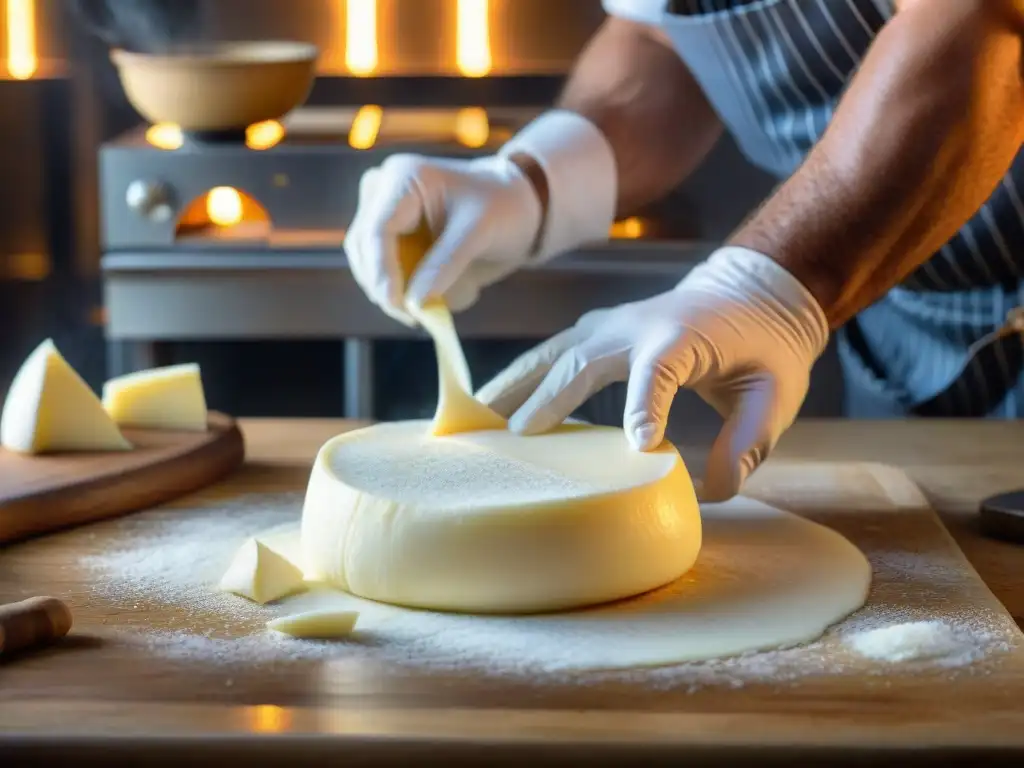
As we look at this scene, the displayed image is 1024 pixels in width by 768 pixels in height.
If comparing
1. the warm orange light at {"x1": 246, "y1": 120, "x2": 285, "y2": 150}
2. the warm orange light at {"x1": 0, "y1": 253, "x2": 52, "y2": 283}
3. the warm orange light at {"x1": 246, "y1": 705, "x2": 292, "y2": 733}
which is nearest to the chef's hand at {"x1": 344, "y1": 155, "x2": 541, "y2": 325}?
the warm orange light at {"x1": 246, "y1": 705, "x2": 292, "y2": 733}

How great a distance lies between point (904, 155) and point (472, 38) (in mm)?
1695

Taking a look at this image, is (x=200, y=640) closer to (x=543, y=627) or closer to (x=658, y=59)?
(x=543, y=627)

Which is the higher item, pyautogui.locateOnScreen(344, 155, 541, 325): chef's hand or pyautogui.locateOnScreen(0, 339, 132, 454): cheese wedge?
pyautogui.locateOnScreen(344, 155, 541, 325): chef's hand

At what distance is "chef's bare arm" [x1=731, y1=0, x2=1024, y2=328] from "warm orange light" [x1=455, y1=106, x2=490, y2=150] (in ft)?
3.46

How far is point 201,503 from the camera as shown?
1542 mm

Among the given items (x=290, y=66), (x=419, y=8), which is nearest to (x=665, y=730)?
(x=290, y=66)

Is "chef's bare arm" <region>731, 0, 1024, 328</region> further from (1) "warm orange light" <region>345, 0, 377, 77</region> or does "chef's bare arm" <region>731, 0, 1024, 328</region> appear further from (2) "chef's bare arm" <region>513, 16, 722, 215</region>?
(1) "warm orange light" <region>345, 0, 377, 77</region>

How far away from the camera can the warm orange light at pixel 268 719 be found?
979 millimetres

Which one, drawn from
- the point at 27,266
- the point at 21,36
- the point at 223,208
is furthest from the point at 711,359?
the point at 21,36

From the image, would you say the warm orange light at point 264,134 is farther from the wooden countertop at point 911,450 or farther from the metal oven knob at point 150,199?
the wooden countertop at point 911,450

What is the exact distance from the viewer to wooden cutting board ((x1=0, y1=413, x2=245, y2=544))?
1.41m

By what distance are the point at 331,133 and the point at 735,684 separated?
1.75m

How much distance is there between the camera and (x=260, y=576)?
1.25 meters

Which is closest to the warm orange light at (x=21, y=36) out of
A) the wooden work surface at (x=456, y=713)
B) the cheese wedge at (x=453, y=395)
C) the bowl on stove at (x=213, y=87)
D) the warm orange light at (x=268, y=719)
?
the bowl on stove at (x=213, y=87)
